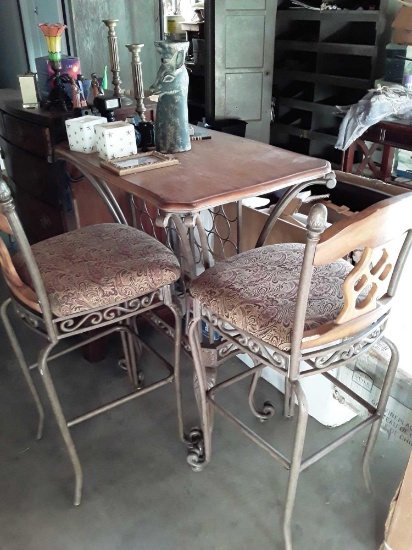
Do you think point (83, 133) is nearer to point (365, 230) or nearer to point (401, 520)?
point (365, 230)

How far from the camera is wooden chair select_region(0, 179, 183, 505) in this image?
1282mm

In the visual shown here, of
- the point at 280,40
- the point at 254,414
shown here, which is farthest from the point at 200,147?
the point at 280,40

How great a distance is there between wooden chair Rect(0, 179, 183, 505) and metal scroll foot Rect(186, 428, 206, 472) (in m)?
0.22

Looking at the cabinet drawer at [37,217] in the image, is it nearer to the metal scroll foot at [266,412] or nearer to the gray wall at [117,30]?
the metal scroll foot at [266,412]

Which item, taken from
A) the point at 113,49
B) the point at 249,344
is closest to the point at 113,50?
the point at 113,49

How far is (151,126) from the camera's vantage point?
1.53 meters

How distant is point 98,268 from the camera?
4.51 ft

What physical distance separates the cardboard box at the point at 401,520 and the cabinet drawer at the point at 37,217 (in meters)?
1.47

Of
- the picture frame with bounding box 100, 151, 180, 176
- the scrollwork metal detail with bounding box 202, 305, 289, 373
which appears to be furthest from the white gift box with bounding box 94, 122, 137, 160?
the scrollwork metal detail with bounding box 202, 305, 289, 373

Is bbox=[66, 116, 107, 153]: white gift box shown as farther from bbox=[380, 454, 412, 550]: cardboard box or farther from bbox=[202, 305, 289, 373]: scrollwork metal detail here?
bbox=[380, 454, 412, 550]: cardboard box

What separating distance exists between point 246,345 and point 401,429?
2.26ft

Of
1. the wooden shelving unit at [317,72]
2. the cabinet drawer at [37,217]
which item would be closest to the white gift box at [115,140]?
the cabinet drawer at [37,217]

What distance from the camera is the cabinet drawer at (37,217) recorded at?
198 centimetres

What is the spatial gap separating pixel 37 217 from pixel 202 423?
3.87 ft
